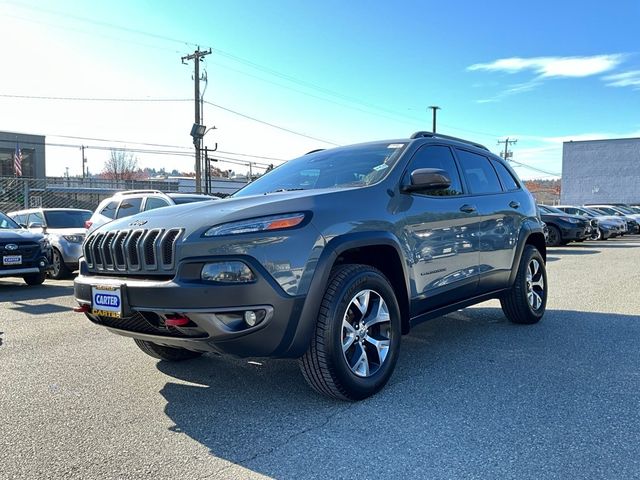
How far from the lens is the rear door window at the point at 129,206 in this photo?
10383mm

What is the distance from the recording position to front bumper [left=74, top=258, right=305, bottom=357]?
2.93 metres

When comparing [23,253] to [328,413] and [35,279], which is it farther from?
[328,413]

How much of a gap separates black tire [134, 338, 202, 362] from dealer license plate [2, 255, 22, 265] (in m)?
5.91

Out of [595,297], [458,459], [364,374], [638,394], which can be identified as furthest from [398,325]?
[595,297]

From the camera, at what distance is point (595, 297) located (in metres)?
7.53

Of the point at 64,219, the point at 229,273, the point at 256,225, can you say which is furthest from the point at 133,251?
the point at 64,219

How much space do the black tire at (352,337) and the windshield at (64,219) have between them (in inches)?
397

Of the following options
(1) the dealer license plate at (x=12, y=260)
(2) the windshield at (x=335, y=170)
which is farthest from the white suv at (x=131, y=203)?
(2) the windshield at (x=335, y=170)

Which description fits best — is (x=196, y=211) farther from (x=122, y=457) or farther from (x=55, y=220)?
(x=55, y=220)

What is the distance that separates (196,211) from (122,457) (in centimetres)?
149

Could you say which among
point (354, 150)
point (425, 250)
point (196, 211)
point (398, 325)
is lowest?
point (398, 325)

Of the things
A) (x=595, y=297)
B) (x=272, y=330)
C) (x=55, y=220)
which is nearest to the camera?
(x=272, y=330)

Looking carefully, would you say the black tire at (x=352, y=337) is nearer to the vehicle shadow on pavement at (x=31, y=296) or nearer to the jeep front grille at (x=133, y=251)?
the jeep front grille at (x=133, y=251)

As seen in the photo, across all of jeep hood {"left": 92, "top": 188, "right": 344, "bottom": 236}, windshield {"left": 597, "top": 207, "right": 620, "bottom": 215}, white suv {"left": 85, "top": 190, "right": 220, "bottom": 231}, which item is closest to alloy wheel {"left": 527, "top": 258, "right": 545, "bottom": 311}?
jeep hood {"left": 92, "top": 188, "right": 344, "bottom": 236}
